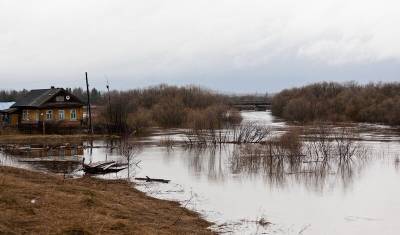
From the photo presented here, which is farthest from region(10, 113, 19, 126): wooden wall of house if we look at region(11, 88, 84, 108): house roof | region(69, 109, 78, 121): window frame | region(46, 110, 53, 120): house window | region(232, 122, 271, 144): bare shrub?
region(232, 122, 271, 144): bare shrub

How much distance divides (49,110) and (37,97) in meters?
2.01

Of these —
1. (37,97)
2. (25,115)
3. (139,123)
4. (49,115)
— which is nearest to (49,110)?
(49,115)

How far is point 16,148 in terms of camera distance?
34.7 meters

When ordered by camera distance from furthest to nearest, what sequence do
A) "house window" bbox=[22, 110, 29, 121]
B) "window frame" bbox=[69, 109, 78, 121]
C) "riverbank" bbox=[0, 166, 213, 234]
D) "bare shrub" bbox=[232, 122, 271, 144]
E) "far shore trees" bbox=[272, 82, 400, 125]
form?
"far shore trees" bbox=[272, 82, 400, 125], "window frame" bbox=[69, 109, 78, 121], "house window" bbox=[22, 110, 29, 121], "bare shrub" bbox=[232, 122, 271, 144], "riverbank" bbox=[0, 166, 213, 234]

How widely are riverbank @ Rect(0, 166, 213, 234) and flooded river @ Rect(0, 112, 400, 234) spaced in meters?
1.07

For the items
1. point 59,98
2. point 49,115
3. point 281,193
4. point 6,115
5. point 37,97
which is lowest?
point 281,193

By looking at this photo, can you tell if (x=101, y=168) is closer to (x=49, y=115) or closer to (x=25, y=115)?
Answer: (x=49, y=115)

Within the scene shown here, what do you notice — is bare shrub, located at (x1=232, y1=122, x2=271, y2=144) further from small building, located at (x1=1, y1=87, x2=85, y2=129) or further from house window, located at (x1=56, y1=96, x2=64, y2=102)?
house window, located at (x1=56, y1=96, x2=64, y2=102)

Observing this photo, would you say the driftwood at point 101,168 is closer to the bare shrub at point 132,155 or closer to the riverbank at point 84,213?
the bare shrub at point 132,155

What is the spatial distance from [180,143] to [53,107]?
16023mm

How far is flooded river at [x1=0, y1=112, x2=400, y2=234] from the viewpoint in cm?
1395

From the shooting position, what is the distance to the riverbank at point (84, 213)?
9648 millimetres

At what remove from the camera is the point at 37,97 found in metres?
49.2

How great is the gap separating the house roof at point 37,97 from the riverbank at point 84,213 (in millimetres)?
32828
